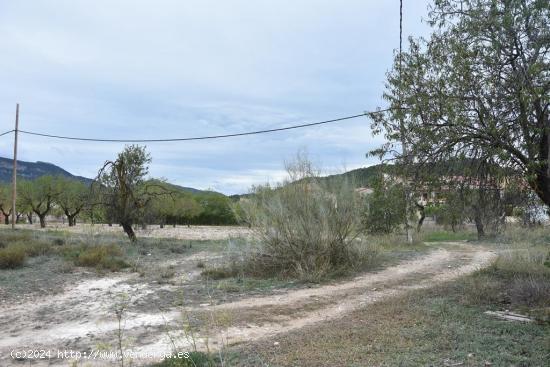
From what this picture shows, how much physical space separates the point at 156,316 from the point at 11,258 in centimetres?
744

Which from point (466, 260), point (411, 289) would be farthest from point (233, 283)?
point (466, 260)

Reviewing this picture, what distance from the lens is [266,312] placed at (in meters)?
8.76

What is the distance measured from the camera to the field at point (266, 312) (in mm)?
5934

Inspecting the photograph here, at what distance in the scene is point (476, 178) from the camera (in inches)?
368

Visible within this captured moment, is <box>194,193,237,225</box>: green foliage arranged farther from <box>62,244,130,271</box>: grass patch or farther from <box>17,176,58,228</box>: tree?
<box>62,244,130,271</box>: grass patch

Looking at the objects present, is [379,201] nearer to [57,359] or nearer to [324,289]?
[324,289]

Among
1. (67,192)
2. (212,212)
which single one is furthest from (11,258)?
(212,212)

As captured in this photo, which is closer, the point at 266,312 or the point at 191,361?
the point at 191,361

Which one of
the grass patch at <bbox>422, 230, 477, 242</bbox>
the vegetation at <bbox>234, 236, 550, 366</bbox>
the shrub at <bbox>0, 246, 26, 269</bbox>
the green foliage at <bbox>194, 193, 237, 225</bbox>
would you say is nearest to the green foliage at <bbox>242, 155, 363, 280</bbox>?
the vegetation at <bbox>234, 236, 550, 366</bbox>

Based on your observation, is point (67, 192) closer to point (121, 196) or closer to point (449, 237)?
point (121, 196)

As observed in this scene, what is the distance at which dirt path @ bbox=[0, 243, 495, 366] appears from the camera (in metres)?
6.78

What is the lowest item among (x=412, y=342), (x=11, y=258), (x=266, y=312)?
(x=266, y=312)

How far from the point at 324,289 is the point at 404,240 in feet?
46.2

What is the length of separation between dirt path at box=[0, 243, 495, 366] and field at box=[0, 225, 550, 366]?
0.08 ft
